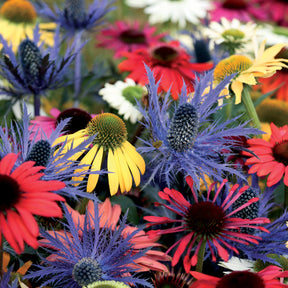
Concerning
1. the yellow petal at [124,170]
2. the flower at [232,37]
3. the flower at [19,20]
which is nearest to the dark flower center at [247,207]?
the yellow petal at [124,170]

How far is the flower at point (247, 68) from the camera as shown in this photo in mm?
559

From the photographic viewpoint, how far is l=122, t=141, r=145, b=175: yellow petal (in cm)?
51

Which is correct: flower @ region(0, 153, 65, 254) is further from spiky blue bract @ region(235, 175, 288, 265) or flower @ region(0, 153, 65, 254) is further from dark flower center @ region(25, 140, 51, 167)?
spiky blue bract @ region(235, 175, 288, 265)

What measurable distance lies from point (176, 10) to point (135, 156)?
0.61 m

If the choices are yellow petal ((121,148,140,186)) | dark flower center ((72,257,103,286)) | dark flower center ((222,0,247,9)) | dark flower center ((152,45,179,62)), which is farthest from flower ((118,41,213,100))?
dark flower center ((222,0,247,9))

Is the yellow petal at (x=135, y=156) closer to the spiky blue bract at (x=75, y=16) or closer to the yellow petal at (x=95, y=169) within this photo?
the yellow petal at (x=95, y=169)

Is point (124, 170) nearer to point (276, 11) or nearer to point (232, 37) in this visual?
point (232, 37)

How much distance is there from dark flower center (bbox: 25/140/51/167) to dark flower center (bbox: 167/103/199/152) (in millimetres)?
145

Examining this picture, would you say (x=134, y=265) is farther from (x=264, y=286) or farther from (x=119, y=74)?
(x=119, y=74)

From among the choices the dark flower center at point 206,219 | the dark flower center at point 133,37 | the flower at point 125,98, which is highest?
the dark flower center at point 206,219

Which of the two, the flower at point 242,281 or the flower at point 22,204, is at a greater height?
the flower at point 22,204

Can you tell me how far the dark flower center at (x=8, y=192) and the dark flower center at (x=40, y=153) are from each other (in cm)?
8

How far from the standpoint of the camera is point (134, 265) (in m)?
0.46

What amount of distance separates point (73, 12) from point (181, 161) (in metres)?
0.40
